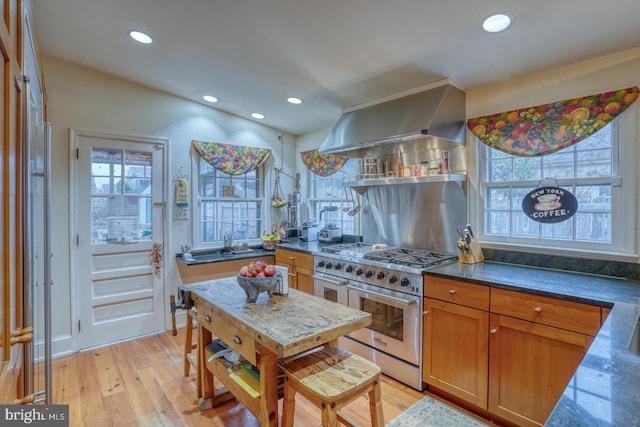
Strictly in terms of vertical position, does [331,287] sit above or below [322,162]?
below

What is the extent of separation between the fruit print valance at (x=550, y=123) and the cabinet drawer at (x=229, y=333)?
2.24 meters

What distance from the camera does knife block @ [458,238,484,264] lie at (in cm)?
253

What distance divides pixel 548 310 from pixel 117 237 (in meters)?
3.70

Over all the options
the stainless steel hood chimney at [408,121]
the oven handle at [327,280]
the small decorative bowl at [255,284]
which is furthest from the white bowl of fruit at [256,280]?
the stainless steel hood chimney at [408,121]

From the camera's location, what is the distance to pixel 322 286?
3086mm

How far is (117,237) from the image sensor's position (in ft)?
10.9

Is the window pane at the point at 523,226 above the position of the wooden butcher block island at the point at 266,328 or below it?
above

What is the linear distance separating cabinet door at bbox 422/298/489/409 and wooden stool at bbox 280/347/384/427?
2.78 feet

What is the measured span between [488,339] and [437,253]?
0.96m

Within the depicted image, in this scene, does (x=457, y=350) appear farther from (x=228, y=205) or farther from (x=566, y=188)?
(x=228, y=205)

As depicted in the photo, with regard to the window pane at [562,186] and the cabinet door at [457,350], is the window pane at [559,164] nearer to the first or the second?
the window pane at [562,186]

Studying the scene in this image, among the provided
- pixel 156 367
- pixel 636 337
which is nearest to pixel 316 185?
pixel 156 367

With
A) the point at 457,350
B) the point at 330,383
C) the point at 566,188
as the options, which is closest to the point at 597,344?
the point at 330,383

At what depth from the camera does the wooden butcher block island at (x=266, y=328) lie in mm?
1479
